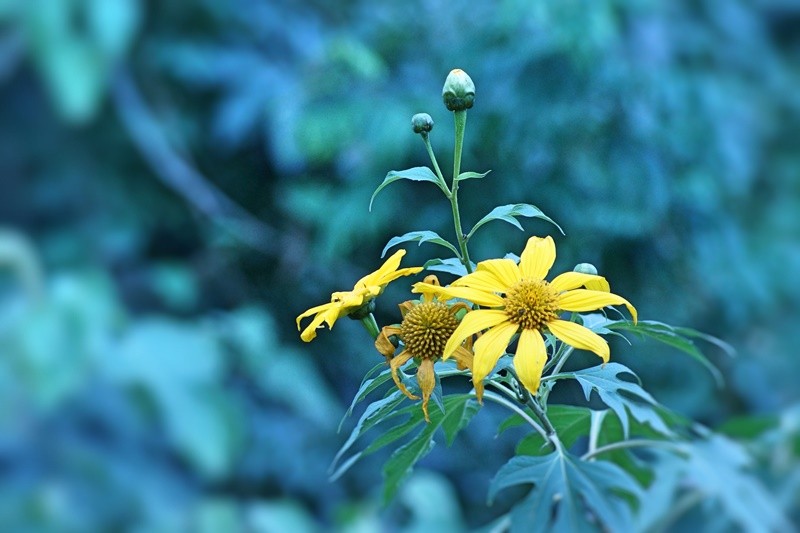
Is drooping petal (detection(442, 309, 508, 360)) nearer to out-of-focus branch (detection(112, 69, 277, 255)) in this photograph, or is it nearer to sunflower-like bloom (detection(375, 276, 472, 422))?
sunflower-like bloom (detection(375, 276, 472, 422))

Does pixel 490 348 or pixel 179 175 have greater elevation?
pixel 179 175

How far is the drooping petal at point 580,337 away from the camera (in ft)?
1.19

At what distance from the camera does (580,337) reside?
372mm

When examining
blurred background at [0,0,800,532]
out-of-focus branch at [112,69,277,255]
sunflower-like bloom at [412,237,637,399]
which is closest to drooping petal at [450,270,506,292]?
sunflower-like bloom at [412,237,637,399]

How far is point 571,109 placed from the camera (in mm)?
1309

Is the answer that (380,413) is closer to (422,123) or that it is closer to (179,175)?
(422,123)

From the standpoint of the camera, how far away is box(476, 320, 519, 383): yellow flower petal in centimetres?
35

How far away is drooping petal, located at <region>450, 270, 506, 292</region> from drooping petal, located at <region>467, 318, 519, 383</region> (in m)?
0.02

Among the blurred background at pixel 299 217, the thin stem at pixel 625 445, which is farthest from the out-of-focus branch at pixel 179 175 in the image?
the thin stem at pixel 625 445

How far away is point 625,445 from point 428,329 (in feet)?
0.55

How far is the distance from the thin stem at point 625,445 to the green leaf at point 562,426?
1cm

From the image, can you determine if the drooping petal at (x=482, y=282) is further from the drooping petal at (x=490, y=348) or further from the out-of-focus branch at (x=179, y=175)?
the out-of-focus branch at (x=179, y=175)

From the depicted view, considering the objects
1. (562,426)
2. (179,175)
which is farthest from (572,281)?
(179,175)

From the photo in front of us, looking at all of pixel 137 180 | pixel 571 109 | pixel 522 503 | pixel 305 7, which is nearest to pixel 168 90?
pixel 137 180
